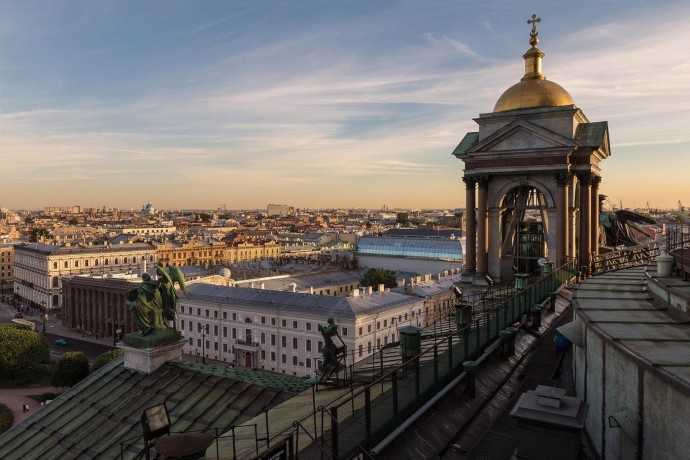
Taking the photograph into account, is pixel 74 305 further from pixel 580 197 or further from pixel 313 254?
pixel 580 197

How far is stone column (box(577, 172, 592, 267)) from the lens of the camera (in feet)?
77.2

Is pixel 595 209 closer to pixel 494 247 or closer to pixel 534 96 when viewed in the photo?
pixel 494 247

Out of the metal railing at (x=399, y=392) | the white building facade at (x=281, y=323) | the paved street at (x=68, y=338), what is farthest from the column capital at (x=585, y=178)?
the paved street at (x=68, y=338)

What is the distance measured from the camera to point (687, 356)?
22.9ft

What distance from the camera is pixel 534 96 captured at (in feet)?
75.4

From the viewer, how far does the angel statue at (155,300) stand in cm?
1464

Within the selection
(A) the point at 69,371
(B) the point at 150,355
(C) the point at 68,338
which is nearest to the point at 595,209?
(B) the point at 150,355

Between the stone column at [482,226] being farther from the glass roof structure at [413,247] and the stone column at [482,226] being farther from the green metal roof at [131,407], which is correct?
the glass roof structure at [413,247]

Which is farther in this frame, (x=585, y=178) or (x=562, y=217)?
(x=585, y=178)

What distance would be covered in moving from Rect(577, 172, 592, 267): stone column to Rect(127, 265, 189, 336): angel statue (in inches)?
690

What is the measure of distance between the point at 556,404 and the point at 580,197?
18.5 m

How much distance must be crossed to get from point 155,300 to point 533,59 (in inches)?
756

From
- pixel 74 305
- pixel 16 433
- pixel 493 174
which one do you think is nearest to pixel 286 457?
pixel 16 433

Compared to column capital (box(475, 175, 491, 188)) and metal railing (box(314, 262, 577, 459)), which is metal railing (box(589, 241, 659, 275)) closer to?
column capital (box(475, 175, 491, 188))
